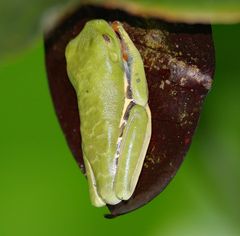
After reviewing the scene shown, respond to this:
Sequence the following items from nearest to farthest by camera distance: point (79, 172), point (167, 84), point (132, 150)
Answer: point (167, 84) → point (132, 150) → point (79, 172)

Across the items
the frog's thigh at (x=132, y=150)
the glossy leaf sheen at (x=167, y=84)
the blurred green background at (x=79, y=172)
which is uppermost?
the glossy leaf sheen at (x=167, y=84)

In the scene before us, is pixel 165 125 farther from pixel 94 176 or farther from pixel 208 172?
pixel 208 172

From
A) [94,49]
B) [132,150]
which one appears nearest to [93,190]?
[132,150]

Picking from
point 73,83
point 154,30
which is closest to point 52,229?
point 73,83

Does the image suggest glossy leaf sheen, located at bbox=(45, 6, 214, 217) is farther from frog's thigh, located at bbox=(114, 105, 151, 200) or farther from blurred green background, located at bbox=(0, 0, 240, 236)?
blurred green background, located at bbox=(0, 0, 240, 236)

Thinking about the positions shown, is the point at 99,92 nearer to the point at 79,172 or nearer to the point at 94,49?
the point at 94,49

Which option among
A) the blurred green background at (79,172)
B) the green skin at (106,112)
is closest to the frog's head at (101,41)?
the green skin at (106,112)

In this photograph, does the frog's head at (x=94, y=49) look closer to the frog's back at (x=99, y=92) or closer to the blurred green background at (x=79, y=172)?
the frog's back at (x=99, y=92)
